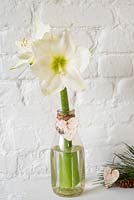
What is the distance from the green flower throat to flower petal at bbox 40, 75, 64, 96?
0.05 feet

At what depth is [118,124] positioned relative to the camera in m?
1.14

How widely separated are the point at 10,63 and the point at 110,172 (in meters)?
0.44

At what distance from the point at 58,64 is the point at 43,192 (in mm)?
380

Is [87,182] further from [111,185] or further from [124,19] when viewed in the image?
[124,19]

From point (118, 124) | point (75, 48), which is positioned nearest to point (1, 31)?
point (75, 48)

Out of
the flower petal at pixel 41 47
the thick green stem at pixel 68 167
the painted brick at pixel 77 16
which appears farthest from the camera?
the painted brick at pixel 77 16

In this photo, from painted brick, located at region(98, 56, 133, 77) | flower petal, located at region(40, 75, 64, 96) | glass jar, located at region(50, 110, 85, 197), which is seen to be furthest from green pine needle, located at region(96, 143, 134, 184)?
Answer: flower petal, located at region(40, 75, 64, 96)

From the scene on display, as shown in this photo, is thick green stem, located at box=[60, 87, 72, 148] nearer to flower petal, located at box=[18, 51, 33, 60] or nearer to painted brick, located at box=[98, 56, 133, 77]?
flower petal, located at box=[18, 51, 33, 60]

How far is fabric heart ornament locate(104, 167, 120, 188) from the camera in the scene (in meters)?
1.00

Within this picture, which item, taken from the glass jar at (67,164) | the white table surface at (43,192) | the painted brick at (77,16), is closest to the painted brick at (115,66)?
the painted brick at (77,16)

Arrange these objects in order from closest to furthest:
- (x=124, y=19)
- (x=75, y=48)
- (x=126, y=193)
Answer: (x=75, y=48) → (x=126, y=193) → (x=124, y=19)

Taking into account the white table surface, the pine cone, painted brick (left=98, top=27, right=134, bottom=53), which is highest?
painted brick (left=98, top=27, right=134, bottom=53)

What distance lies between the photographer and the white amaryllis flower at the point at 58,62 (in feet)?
2.76

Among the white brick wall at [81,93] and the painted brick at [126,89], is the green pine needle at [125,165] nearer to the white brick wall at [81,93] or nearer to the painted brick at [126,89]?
the white brick wall at [81,93]
